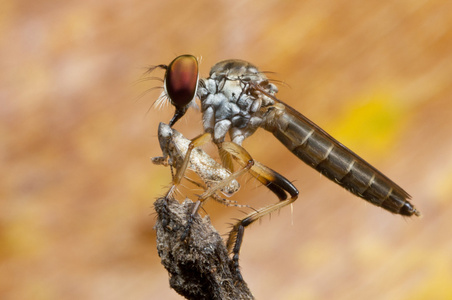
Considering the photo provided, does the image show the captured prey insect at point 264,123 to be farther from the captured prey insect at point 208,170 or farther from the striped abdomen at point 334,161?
the captured prey insect at point 208,170

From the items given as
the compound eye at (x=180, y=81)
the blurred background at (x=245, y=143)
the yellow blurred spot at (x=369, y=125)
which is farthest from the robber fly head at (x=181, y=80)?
the yellow blurred spot at (x=369, y=125)

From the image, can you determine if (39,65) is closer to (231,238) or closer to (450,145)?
(231,238)

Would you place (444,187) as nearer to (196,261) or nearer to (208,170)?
(208,170)

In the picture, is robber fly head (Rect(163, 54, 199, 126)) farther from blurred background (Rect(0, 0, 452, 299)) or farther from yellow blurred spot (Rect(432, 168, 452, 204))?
yellow blurred spot (Rect(432, 168, 452, 204))

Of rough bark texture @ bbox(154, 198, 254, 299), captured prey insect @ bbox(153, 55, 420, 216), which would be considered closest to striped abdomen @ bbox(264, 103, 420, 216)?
captured prey insect @ bbox(153, 55, 420, 216)

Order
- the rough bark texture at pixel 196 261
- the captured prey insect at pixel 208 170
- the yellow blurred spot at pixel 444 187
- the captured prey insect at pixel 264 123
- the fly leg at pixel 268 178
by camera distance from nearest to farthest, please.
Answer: the rough bark texture at pixel 196 261
the captured prey insect at pixel 208 170
the fly leg at pixel 268 178
the captured prey insect at pixel 264 123
the yellow blurred spot at pixel 444 187

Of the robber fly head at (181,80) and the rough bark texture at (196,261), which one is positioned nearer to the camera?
the rough bark texture at (196,261)
